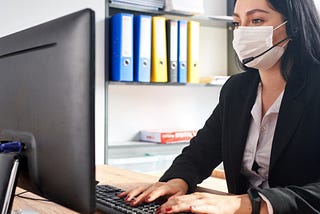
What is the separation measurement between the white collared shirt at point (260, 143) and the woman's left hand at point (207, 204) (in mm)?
352

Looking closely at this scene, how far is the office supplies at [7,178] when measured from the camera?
732 mm

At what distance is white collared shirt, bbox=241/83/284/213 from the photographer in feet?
4.14

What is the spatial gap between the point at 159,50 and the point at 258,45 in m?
0.98

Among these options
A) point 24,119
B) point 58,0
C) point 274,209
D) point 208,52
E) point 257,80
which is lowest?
point 274,209

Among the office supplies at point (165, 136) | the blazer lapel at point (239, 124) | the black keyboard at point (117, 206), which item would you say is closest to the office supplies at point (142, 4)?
the office supplies at point (165, 136)

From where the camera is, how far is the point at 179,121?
266 cm

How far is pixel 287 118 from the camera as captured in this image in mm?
1186

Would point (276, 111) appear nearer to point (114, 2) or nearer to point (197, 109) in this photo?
point (114, 2)

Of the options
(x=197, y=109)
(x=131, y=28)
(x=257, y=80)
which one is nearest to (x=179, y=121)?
(x=197, y=109)

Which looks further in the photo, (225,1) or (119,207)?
(225,1)

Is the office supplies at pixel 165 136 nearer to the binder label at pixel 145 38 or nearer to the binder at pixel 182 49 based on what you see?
the binder at pixel 182 49

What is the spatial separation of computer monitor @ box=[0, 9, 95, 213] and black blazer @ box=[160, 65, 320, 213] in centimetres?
43

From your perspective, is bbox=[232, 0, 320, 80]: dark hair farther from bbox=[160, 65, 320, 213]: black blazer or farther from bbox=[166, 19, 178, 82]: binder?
bbox=[166, 19, 178, 82]: binder

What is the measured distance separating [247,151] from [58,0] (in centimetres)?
135
